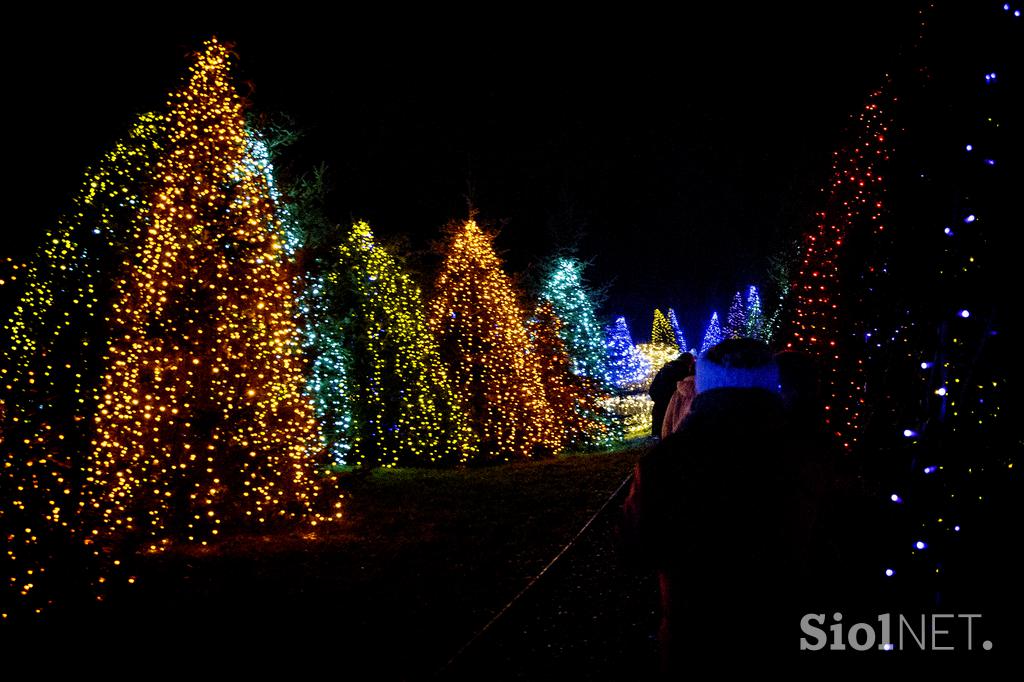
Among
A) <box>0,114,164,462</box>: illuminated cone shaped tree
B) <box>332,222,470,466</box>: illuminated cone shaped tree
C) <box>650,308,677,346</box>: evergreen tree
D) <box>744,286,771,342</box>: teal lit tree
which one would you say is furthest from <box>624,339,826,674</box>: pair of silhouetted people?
<box>650,308,677,346</box>: evergreen tree

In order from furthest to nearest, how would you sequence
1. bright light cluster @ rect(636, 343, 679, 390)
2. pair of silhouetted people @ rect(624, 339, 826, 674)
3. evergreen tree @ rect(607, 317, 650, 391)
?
bright light cluster @ rect(636, 343, 679, 390)
evergreen tree @ rect(607, 317, 650, 391)
pair of silhouetted people @ rect(624, 339, 826, 674)

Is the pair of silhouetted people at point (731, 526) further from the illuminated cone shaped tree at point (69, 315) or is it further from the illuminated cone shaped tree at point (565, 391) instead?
the illuminated cone shaped tree at point (565, 391)

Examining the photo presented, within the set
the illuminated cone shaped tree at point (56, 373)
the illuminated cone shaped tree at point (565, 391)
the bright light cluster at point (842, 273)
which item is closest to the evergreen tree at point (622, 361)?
the illuminated cone shaped tree at point (565, 391)

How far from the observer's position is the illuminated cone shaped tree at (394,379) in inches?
591

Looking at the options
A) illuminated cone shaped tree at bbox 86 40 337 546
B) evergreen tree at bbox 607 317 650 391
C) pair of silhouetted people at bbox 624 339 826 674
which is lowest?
pair of silhouetted people at bbox 624 339 826 674

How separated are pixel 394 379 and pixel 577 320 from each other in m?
11.3

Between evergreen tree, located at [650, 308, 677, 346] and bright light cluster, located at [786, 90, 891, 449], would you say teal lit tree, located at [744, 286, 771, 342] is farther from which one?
bright light cluster, located at [786, 90, 891, 449]

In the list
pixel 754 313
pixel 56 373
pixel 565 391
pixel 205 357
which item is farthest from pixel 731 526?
pixel 754 313

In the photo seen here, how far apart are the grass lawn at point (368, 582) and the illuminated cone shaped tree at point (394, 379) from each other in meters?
4.94

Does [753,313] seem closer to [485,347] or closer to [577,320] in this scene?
[577,320]

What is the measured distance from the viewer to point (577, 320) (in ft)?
81.9

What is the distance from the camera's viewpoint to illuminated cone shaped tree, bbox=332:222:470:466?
→ 15.0m

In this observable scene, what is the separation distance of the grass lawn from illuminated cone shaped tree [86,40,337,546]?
2.27ft

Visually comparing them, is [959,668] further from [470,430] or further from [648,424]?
[648,424]
